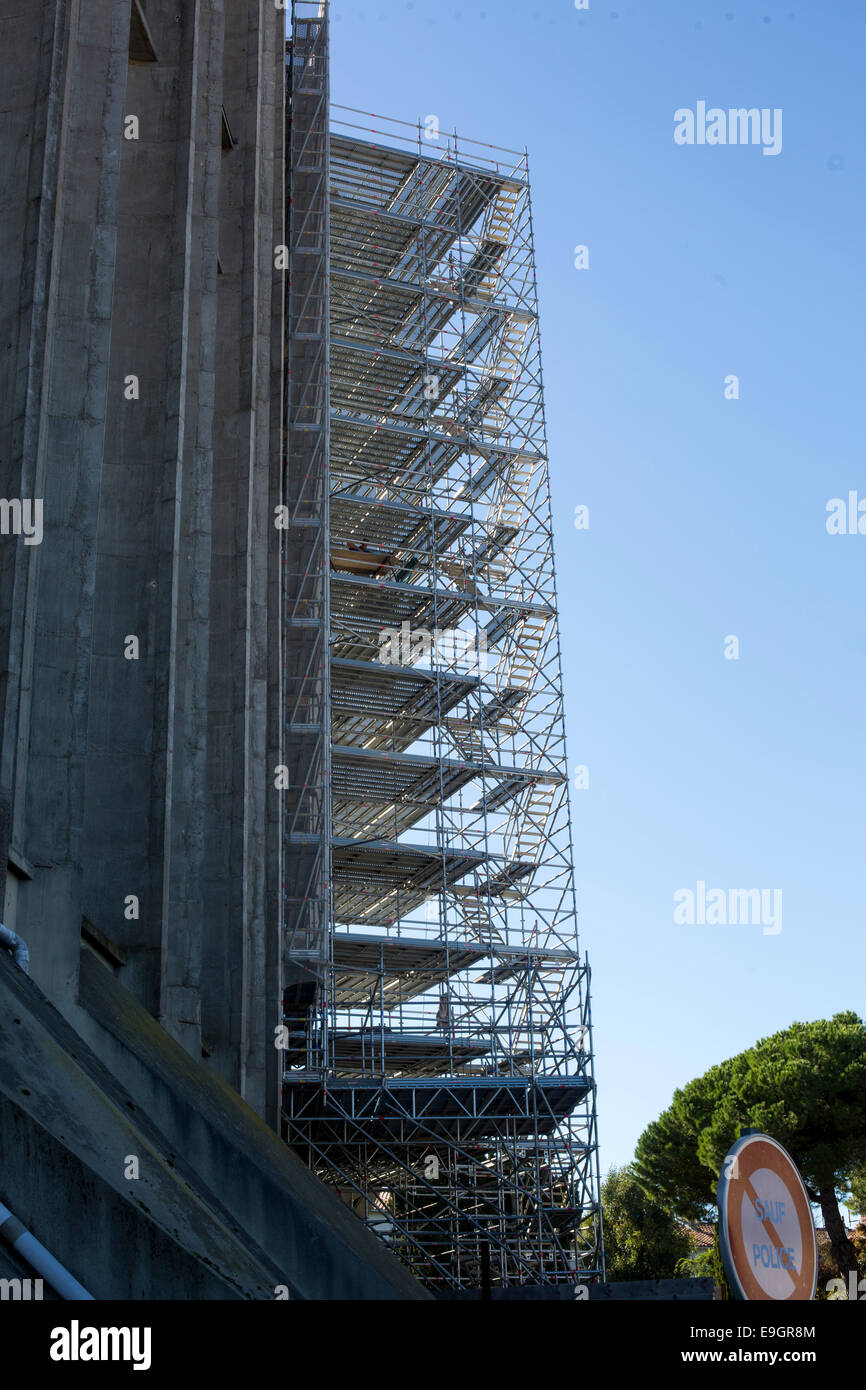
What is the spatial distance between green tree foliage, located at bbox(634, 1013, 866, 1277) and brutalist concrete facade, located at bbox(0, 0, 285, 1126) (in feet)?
93.3

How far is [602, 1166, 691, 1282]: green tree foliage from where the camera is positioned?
46969 millimetres

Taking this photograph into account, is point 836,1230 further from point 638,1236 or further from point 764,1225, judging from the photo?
point 764,1225

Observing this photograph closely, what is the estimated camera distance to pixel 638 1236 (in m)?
48.8

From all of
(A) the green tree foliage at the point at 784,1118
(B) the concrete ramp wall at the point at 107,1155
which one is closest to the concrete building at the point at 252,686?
(B) the concrete ramp wall at the point at 107,1155

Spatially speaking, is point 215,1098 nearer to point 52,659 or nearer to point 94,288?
point 52,659

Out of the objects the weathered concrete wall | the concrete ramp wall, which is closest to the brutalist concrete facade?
the weathered concrete wall

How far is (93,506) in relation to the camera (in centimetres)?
1158

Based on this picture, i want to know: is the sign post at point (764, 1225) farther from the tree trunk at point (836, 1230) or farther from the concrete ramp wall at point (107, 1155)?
the tree trunk at point (836, 1230)

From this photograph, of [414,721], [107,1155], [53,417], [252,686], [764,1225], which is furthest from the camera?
[414,721]

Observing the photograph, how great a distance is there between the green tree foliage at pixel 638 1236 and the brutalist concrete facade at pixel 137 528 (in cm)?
3046

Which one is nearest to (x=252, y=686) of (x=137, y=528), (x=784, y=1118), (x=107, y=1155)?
(x=137, y=528)

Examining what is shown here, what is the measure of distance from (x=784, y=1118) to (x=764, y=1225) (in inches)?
1539
